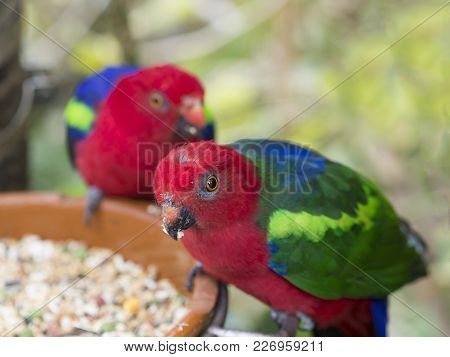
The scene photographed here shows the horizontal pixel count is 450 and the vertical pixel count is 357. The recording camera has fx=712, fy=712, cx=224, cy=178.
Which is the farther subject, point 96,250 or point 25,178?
point 25,178

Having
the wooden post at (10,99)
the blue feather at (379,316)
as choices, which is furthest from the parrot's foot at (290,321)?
the wooden post at (10,99)

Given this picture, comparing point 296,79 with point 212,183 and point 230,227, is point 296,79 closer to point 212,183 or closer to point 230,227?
point 230,227

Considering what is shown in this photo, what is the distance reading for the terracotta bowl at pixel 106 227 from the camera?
1.85 metres

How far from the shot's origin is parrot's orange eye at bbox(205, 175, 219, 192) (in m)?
1.41

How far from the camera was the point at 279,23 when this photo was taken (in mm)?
3500

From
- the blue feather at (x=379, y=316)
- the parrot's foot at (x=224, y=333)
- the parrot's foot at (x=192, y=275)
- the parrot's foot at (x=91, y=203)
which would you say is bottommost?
the parrot's foot at (x=224, y=333)

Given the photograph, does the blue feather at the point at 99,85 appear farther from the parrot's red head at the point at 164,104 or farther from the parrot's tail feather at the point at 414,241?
the parrot's tail feather at the point at 414,241

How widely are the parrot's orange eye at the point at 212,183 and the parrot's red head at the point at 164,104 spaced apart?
1.83 ft

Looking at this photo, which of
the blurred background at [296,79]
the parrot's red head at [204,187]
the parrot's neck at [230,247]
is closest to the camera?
the parrot's red head at [204,187]
